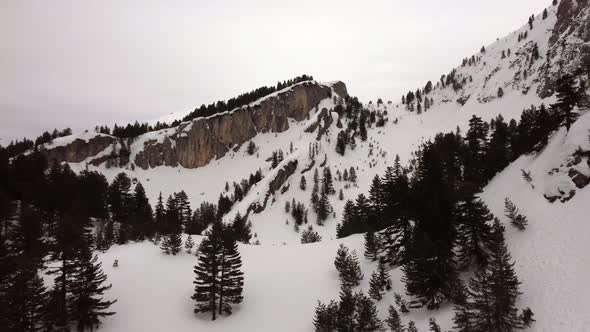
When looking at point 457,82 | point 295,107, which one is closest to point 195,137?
point 295,107

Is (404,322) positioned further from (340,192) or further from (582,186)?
(340,192)

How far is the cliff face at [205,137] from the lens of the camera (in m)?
130

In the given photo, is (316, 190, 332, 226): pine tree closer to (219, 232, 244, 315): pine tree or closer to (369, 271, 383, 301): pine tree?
(219, 232, 244, 315): pine tree

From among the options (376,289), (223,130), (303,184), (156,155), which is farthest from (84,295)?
(223,130)

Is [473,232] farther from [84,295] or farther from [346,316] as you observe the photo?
[84,295]

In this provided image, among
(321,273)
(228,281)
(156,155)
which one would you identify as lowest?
(228,281)

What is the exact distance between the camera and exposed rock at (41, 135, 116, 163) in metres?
123

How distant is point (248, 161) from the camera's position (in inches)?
5266

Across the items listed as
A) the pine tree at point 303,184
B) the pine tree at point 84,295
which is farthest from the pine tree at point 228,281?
the pine tree at point 303,184

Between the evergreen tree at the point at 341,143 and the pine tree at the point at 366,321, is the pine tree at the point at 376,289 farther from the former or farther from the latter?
the evergreen tree at the point at 341,143

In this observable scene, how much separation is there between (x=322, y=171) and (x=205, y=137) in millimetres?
59202

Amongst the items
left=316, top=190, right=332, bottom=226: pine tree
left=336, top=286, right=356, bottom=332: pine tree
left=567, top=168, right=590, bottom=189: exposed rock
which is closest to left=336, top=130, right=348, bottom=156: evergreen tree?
left=316, top=190, right=332, bottom=226: pine tree

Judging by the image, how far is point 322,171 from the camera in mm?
111688

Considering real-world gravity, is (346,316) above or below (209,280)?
below
